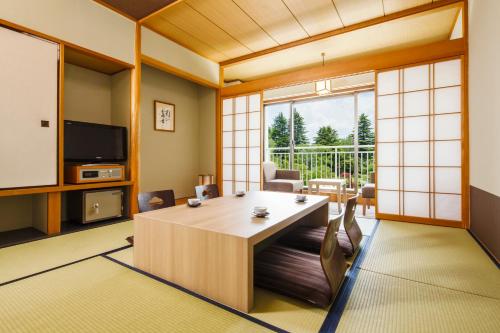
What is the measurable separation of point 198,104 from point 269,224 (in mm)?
4295

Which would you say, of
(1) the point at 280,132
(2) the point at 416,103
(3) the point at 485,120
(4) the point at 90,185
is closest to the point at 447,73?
(2) the point at 416,103

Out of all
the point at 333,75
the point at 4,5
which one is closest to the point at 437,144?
the point at 333,75

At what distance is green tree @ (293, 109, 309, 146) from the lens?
20.4 ft

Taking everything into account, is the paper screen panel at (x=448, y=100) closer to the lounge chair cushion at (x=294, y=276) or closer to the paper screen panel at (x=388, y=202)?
the paper screen panel at (x=388, y=202)

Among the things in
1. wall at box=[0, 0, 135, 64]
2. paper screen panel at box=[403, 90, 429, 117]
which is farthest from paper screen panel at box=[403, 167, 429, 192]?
wall at box=[0, 0, 135, 64]

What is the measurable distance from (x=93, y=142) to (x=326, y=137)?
4835 millimetres

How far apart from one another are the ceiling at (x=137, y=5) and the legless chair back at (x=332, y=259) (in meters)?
3.14

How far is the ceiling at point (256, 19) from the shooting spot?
3.08 metres

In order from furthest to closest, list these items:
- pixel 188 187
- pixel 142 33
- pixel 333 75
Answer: pixel 188 187 → pixel 333 75 → pixel 142 33

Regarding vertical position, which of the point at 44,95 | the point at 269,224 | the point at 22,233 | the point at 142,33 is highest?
the point at 142,33

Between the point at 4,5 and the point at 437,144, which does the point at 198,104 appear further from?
the point at 437,144

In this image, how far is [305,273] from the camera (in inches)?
60.2

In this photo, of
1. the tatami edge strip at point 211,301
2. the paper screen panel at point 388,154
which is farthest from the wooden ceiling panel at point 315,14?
the tatami edge strip at point 211,301

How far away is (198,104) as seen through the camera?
5.29m
